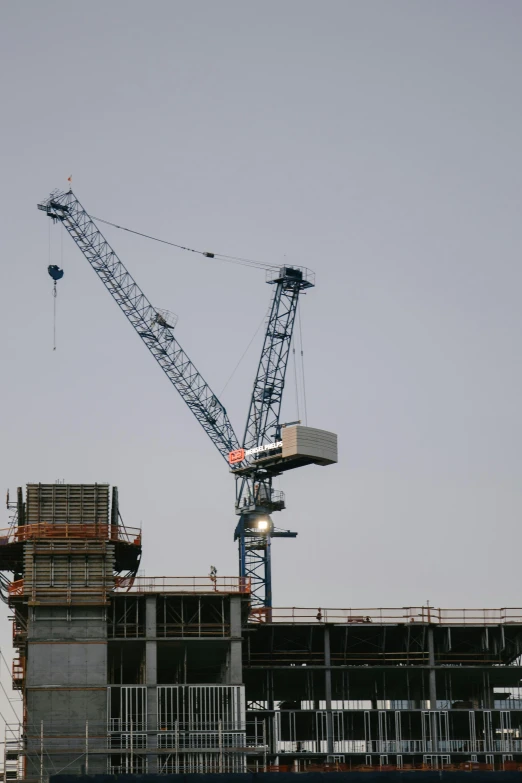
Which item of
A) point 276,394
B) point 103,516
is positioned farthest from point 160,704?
point 276,394

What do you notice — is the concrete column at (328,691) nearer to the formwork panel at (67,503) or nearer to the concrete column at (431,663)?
the concrete column at (431,663)

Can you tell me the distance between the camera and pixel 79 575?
113 metres

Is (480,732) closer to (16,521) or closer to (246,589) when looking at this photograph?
(246,589)

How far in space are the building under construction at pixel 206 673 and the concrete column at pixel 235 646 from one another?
0.10 meters

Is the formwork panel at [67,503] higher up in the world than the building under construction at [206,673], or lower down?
higher up

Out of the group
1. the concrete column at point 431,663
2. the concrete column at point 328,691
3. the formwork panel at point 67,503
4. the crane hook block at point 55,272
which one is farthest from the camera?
the crane hook block at point 55,272

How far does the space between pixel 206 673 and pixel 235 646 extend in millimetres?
10768

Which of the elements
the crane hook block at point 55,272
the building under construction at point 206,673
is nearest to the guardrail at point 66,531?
the building under construction at point 206,673

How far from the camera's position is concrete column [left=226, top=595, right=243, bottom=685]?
366 feet

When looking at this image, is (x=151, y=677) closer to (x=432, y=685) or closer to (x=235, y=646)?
(x=235, y=646)

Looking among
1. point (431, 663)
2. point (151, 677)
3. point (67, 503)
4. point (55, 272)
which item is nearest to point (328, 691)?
point (431, 663)

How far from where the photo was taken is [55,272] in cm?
16212

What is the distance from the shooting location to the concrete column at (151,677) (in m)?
108

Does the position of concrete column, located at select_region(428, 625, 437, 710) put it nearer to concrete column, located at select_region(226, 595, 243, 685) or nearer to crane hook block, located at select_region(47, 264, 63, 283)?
concrete column, located at select_region(226, 595, 243, 685)
